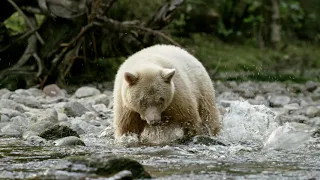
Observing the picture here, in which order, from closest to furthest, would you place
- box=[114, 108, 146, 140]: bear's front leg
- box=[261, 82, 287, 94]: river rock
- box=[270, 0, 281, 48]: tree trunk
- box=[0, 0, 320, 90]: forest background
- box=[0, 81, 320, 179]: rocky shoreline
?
box=[114, 108, 146, 140]: bear's front leg
box=[0, 81, 320, 179]: rocky shoreline
box=[0, 0, 320, 90]: forest background
box=[261, 82, 287, 94]: river rock
box=[270, 0, 281, 48]: tree trunk

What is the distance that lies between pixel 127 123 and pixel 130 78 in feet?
1.98

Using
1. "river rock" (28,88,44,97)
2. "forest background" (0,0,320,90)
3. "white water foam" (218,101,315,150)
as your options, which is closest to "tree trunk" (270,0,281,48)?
"forest background" (0,0,320,90)

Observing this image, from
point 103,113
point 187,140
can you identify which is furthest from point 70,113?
point 187,140

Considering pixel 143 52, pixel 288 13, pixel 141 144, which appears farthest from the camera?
pixel 288 13

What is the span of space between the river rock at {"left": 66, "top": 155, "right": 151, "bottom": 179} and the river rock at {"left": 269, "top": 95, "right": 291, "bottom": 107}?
21.9 ft

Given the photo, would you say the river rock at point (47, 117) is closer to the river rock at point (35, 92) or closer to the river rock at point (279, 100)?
the river rock at point (35, 92)

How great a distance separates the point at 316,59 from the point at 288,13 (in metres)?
1.77

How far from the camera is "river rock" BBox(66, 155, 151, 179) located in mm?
4496

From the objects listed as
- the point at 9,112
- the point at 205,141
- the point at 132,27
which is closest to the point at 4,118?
the point at 9,112

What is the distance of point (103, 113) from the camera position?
9.19 m

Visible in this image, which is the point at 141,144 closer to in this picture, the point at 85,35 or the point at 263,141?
the point at 263,141

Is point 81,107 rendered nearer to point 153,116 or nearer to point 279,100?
point 153,116

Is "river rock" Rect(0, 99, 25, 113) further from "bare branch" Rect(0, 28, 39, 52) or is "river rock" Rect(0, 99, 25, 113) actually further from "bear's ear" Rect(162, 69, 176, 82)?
"bear's ear" Rect(162, 69, 176, 82)

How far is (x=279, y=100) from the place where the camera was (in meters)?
11.4
